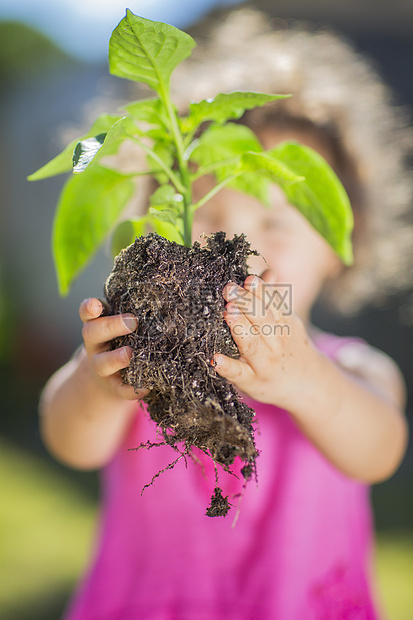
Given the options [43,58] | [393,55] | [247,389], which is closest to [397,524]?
[247,389]

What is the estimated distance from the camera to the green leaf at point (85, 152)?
43 cm

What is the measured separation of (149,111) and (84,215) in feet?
0.54

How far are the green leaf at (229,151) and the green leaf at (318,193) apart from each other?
43 mm

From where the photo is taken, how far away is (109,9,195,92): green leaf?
0.47 metres

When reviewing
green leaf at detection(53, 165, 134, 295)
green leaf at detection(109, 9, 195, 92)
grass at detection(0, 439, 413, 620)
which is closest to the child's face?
green leaf at detection(53, 165, 134, 295)

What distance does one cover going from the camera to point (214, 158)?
0.69 metres

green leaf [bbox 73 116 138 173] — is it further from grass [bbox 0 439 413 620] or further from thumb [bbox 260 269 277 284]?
grass [bbox 0 439 413 620]

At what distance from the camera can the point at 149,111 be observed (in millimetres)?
589

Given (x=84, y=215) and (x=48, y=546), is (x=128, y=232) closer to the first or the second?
(x=84, y=215)

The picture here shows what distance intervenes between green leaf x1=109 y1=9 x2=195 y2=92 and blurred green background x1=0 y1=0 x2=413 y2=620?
3.11 ft

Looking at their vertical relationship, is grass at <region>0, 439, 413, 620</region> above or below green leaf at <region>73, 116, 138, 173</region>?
below

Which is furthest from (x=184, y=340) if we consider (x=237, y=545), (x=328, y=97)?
(x=328, y=97)

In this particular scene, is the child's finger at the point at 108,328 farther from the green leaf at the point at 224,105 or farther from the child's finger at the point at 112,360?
the green leaf at the point at 224,105

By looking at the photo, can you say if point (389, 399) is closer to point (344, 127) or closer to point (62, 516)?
point (344, 127)
